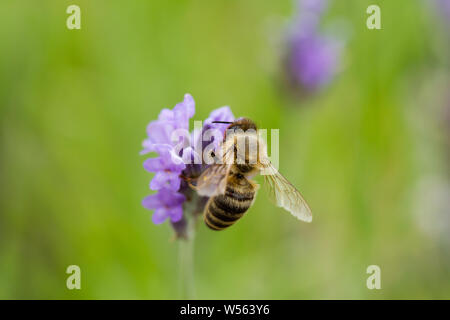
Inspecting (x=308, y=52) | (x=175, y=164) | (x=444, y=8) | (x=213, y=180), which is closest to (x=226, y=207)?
(x=213, y=180)

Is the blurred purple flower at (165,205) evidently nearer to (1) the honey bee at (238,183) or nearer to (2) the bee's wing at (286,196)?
(1) the honey bee at (238,183)

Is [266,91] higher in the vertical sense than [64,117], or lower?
higher

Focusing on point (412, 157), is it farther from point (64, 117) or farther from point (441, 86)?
point (64, 117)

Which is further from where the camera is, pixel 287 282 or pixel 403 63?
pixel 403 63

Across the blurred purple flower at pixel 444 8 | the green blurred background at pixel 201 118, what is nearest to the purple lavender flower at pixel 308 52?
the green blurred background at pixel 201 118

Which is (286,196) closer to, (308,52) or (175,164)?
(175,164)

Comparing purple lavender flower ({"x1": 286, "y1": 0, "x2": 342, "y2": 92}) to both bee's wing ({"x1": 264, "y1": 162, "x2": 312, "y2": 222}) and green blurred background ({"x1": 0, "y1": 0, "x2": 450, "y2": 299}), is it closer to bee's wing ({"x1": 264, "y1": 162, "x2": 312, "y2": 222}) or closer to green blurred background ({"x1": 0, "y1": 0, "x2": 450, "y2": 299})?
green blurred background ({"x1": 0, "y1": 0, "x2": 450, "y2": 299})
